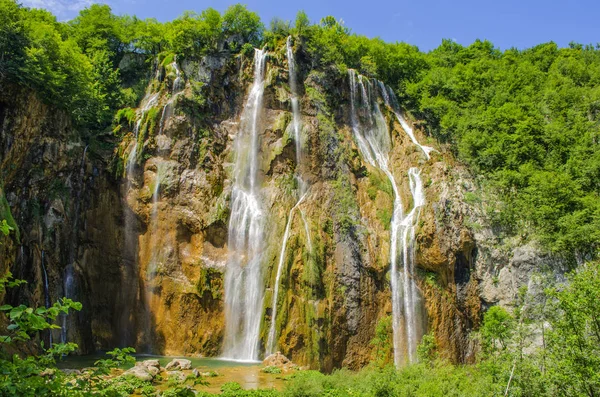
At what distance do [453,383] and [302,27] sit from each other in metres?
32.3

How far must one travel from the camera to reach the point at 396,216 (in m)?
30.9

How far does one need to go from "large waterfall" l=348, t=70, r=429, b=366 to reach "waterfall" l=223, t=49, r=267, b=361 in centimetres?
792

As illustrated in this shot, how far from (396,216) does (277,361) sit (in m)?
12.7

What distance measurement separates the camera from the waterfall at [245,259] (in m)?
27.1

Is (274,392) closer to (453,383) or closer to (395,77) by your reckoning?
(453,383)

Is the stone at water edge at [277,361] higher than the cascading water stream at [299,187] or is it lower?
lower

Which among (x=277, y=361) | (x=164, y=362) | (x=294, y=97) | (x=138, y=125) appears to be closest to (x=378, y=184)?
(x=294, y=97)

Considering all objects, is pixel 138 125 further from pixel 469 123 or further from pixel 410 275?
pixel 469 123

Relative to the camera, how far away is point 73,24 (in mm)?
43469

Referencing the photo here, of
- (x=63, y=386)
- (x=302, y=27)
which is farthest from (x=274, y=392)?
(x=302, y=27)

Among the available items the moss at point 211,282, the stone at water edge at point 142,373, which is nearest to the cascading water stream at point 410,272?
the moss at point 211,282

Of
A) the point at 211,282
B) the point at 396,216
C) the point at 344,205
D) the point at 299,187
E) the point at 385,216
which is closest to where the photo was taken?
the point at 211,282

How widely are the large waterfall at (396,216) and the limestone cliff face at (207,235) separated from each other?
582 millimetres

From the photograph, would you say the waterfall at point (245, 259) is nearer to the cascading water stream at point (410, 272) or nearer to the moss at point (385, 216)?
the moss at point (385, 216)
